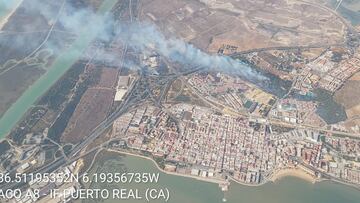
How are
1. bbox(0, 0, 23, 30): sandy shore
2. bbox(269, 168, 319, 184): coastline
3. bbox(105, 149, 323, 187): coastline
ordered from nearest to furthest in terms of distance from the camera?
bbox(105, 149, 323, 187): coastline → bbox(269, 168, 319, 184): coastline → bbox(0, 0, 23, 30): sandy shore

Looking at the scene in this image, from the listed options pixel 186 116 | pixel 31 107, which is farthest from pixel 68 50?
pixel 186 116

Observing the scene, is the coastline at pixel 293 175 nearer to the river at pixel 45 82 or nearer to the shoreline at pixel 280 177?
the shoreline at pixel 280 177

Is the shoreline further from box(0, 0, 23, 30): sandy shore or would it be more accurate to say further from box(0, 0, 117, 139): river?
box(0, 0, 23, 30): sandy shore

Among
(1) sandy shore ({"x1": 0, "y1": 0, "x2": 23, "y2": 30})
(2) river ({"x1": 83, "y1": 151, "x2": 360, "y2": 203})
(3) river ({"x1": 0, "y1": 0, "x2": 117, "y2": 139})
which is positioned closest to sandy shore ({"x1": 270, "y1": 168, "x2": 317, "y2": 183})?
(2) river ({"x1": 83, "y1": 151, "x2": 360, "y2": 203})

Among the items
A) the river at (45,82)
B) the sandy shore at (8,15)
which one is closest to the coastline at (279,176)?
the river at (45,82)

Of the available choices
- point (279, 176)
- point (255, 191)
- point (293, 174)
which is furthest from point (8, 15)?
point (293, 174)

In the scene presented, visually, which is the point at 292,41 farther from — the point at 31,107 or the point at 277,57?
the point at 31,107
